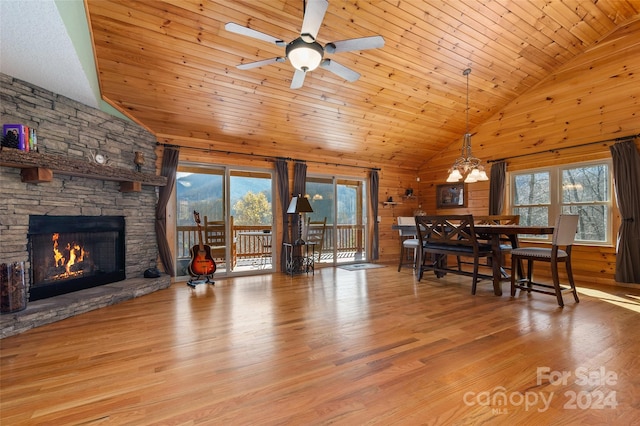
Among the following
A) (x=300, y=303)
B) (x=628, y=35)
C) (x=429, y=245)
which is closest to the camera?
(x=300, y=303)

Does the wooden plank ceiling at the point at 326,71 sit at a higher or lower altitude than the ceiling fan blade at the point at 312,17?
higher

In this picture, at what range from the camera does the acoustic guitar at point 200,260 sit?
464 cm

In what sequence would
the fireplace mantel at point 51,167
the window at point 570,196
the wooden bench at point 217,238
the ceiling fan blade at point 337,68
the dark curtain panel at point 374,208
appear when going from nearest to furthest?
the ceiling fan blade at point 337,68 < the fireplace mantel at point 51,167 < the window at point 570,196 < the wooden bench at point 217,238 < the dark curtain panel at point 374,208

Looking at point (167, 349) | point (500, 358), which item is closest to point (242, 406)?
point (167, 349)

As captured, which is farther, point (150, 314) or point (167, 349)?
point (150, 314)

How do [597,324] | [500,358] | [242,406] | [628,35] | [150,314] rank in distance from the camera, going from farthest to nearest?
[628,35], [150,314], [597,324], [500,358], [242,406]

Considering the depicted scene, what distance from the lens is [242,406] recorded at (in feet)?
5.40

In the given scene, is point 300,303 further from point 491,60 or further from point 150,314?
point 491,60

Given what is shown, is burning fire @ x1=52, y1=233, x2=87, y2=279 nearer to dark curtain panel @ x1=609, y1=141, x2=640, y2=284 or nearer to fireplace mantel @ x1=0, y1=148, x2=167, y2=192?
fireplace mantel @ x1=0, y1=148, x2=167, y2=192

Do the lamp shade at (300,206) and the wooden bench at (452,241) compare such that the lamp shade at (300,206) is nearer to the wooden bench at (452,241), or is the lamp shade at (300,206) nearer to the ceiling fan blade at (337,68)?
the wooden bench at (452,241)

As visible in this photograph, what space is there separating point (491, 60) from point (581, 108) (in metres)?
1.79

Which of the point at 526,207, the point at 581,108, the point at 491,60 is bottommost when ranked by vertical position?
the point at 526,207

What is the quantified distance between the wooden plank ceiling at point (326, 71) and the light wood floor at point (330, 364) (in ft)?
9.09

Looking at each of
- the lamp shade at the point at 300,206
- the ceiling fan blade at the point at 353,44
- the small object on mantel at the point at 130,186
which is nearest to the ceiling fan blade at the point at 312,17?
the ceiling fan blade at the point at 353,44
